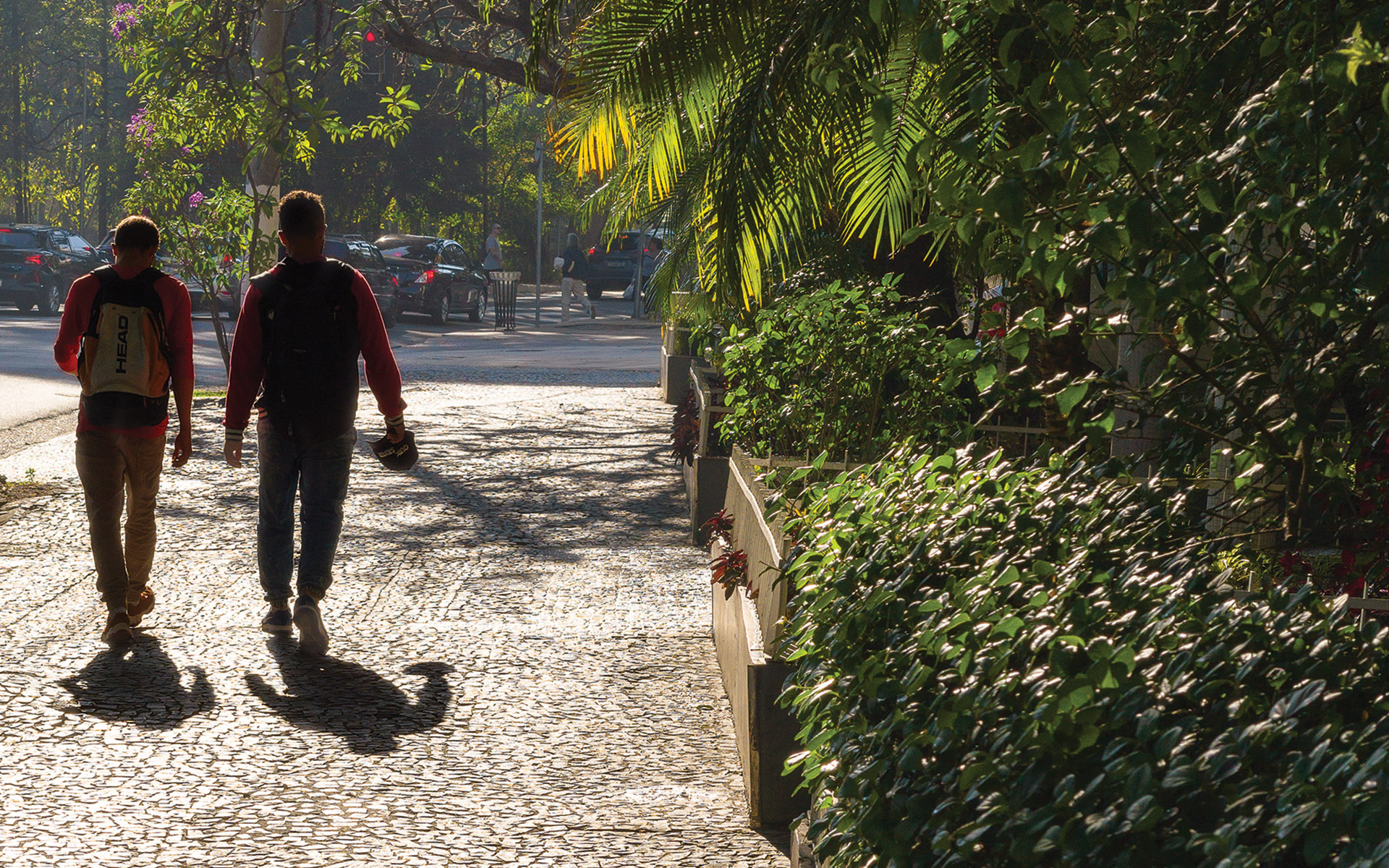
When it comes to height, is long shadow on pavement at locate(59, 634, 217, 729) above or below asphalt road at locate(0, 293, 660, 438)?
below

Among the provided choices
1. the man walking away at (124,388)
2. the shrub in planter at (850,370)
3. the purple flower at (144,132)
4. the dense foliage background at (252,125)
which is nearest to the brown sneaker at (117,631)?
the man walking away at (124,388)

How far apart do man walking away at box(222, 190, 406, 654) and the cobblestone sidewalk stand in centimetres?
45

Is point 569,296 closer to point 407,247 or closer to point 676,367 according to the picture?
point 407,247

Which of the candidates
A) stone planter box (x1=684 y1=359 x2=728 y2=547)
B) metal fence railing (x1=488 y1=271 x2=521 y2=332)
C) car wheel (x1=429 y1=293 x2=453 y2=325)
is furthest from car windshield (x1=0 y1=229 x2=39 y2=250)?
stone planter box (x1=684 y1=359 x2=728 y2=547)

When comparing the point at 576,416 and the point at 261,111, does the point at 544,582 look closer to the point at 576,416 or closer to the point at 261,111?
the point at 576,416

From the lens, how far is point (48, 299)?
30.8 meters

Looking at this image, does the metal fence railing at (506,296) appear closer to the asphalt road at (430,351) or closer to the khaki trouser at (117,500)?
the asphalt road at (430,351)

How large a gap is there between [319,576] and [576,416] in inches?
385

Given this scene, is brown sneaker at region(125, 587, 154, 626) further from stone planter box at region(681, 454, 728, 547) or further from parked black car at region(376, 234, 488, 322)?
parked black car at region(376, 234, 488, 322)

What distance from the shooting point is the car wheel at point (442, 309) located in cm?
3097

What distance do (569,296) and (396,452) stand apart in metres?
28.0

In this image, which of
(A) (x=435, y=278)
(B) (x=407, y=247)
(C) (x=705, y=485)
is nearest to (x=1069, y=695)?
(C) (x=705, y=485)

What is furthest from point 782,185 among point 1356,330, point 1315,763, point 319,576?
point 1315,763

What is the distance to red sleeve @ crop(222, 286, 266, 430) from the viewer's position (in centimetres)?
617
